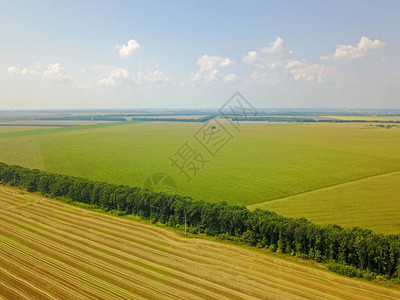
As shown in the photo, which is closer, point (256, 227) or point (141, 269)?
point (141, 269)

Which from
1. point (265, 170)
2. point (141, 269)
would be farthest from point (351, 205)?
point (141, 269)

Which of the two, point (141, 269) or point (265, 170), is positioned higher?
point (265, 170)

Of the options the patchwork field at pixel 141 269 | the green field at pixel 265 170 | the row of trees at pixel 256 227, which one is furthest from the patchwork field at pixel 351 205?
the patchwork field at pixel 141 269

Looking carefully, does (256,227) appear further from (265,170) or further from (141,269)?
(265,170)

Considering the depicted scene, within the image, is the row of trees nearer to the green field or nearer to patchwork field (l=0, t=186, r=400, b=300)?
patchwork field (l=0, t=186, r=400, b=300)

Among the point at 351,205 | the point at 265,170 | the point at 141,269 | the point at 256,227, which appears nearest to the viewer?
the point at 141,269

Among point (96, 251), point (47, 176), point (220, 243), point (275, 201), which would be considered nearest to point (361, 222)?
point (275, 201)

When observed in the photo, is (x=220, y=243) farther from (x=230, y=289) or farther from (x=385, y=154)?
(x=385, y=154)
